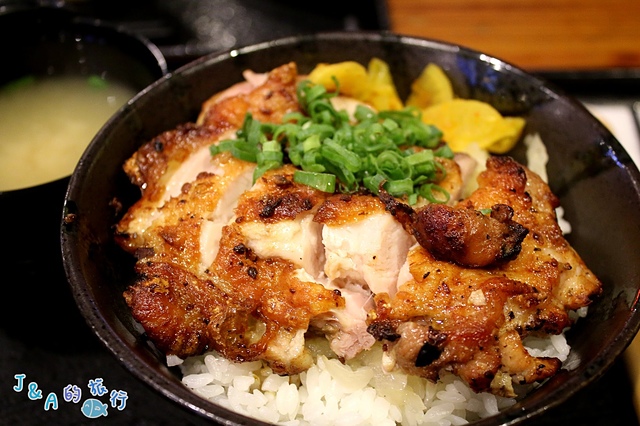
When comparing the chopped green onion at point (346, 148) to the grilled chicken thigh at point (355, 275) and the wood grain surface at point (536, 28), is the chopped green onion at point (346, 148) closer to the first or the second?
the grilled chicken thigh at point (355, 275)

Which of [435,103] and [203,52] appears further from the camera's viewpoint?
[203,52]

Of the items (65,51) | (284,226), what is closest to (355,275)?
(284,226)

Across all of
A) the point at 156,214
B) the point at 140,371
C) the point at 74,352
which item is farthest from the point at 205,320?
the point at 74,352

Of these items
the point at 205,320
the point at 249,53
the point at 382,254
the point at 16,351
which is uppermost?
the point at 249,53

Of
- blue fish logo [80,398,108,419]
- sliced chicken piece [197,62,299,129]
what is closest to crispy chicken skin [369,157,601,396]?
sliced chicken piece [197,62,299,129]

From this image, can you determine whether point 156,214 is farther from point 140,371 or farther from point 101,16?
point 101,16

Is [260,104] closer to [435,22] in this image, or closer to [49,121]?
[49,121]

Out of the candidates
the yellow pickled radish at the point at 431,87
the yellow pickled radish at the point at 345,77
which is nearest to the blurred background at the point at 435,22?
the yellow pickled radish at the point at 431,87

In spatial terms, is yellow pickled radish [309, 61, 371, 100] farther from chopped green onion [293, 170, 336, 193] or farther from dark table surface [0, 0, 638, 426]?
dark table surface [0, 0, 638, 426]
